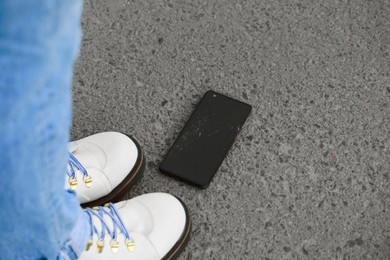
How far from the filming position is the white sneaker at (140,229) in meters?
0.94

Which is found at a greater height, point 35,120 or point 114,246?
point 35,120

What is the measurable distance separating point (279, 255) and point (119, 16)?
0.70 m

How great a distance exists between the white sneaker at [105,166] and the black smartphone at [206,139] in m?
0.09

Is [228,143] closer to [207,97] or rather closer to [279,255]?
[207,97]

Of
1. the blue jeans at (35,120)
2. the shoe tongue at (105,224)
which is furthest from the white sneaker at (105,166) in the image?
the blue jeans at (35,120)

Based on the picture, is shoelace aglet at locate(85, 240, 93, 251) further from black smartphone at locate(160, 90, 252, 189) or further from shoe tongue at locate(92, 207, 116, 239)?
black smartphone at locate(160, 90, 252, 189)

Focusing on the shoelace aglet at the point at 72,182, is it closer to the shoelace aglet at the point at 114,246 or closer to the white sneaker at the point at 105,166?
the white sneaker at the point at 105,166

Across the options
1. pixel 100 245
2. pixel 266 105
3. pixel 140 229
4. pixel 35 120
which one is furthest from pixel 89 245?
pixel 266 105

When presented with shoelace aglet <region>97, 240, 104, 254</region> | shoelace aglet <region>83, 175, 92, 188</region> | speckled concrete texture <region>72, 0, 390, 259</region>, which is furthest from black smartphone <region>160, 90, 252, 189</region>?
shoelace aglet <region>97, 240, 104, 254</region>

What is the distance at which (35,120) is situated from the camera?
0.62 meters

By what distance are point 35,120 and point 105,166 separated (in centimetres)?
49

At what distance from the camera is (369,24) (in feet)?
4.78

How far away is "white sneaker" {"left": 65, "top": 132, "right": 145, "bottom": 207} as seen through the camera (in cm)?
106

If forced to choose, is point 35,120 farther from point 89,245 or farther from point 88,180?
point 88,180
